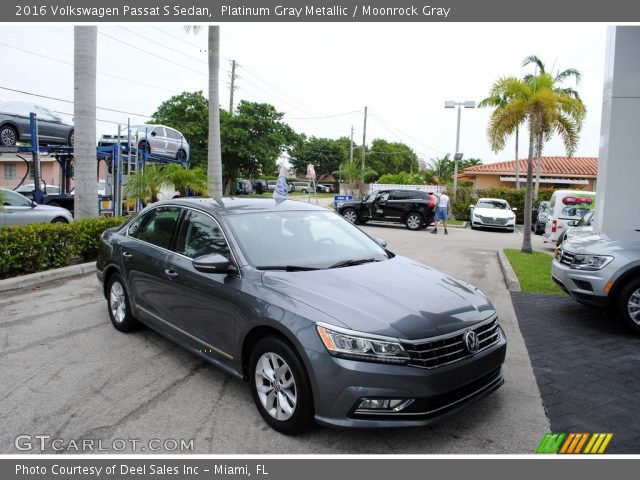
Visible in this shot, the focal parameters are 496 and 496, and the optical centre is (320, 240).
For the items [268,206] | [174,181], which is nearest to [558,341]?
[268,206]

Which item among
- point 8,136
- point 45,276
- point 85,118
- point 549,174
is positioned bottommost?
point 45,276

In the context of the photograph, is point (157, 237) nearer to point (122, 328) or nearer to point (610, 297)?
point (122, 328)

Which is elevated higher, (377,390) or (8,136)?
(8,136)

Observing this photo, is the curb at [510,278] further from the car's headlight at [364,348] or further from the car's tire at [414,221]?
the car's tire at [414,221]

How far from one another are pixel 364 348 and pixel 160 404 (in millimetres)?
1783

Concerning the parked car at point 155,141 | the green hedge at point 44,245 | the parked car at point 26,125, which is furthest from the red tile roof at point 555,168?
the green hedge at point 44,245

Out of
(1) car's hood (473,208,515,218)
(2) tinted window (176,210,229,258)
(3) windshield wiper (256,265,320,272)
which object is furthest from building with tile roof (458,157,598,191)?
(3) windshield wiper (256,265,320,272)

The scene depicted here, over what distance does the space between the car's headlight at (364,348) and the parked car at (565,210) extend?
12.7 m

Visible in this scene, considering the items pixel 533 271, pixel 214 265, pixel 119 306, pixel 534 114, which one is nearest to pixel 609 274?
pixel 533 271

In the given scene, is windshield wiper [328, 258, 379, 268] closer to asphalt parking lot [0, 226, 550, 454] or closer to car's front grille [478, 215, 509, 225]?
asphalt parking lot [0, 226, 550, 454]

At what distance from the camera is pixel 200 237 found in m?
4.40

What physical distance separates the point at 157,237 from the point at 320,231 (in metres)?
1.65

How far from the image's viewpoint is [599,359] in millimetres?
4922

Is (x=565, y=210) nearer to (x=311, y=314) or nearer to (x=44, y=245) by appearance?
(x=44, y=245)
